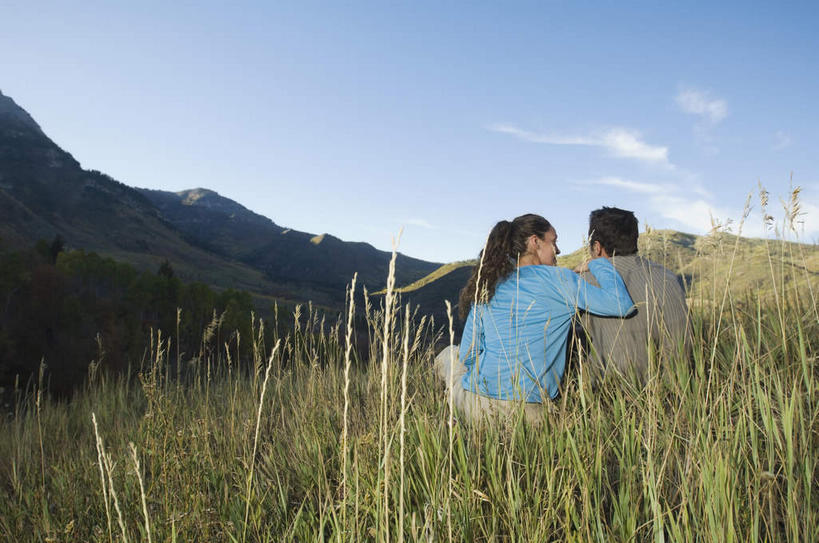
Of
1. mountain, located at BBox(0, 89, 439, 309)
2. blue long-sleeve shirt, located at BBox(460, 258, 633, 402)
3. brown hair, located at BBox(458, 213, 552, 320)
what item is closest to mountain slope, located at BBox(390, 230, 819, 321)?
blue long-sleeve shirt, located at BBox(460, 258, 633, 402)

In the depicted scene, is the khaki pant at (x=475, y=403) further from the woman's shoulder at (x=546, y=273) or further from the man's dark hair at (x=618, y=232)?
the man's dark hair at (x=618, y=232)

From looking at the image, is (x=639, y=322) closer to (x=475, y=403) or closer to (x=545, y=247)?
(x=545, y=247)

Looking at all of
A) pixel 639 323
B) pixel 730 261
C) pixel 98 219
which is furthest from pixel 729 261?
pixel 98 219

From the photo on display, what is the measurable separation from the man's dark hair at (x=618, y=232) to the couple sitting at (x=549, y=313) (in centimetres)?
14

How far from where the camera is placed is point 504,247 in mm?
2758

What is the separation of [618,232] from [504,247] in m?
0.81

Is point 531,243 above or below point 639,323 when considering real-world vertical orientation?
above

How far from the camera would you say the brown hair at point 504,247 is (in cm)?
266

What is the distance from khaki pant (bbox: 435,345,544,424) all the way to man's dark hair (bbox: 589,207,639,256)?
1.22 metres

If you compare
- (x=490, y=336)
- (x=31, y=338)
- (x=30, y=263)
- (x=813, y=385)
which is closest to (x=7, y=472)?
(x=490, y=336)

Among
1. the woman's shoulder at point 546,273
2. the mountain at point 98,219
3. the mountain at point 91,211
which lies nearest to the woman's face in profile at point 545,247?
the woman's shoulder at point 546,273

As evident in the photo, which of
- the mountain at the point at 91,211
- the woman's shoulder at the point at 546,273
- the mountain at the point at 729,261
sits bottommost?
the woman's shoulder at the point at 546,273

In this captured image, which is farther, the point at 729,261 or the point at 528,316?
the point at 528,316

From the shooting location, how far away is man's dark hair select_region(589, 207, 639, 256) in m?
2.95
